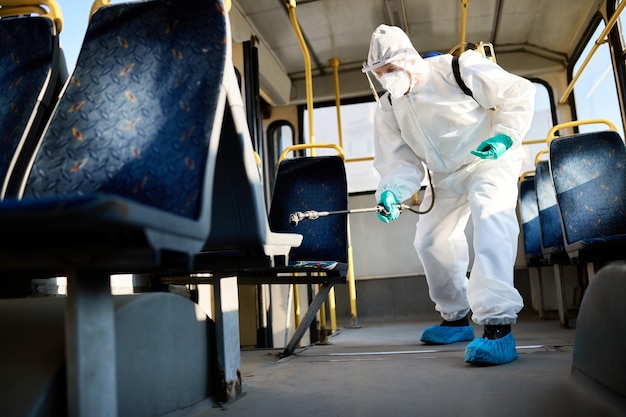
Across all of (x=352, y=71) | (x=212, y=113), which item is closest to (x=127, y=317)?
(x=212, y=113)

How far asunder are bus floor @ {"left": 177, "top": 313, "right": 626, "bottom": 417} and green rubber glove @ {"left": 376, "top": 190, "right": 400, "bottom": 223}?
2.08ft

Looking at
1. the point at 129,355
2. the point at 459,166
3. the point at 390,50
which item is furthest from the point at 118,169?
the point at 459,166

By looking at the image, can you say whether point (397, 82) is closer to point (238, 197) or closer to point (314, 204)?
point (314, 204)

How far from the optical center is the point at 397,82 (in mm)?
2383

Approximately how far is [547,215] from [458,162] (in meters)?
1.52

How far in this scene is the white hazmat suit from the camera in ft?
7.02

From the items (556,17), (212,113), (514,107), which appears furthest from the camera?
(556,17)

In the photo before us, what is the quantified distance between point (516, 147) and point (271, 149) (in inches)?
145

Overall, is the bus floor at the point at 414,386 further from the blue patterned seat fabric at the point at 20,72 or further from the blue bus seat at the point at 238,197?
the blue patterned seat fabric at the point at 20,72

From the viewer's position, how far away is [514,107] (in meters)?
2.27

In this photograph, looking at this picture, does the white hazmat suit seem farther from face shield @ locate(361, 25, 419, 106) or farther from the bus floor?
the bus floor

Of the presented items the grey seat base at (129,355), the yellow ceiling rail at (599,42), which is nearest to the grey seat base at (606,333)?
the grey seat base at (129,355)

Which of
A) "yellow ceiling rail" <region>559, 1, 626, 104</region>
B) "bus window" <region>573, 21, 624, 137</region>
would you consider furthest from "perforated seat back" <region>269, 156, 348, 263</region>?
"bus window" <region>573, 21, 624, 137</region>

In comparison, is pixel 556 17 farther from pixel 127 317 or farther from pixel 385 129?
pixel 127 317
